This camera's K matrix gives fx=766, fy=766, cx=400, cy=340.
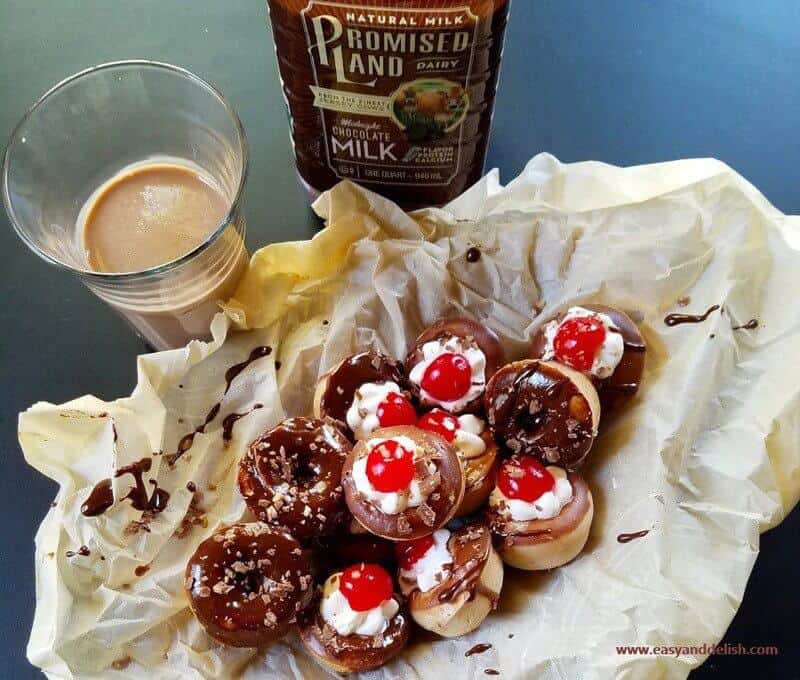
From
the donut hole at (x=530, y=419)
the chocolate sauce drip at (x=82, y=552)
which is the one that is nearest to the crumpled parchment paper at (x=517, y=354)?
the chocolate sauce drip at (x=82, y=552)

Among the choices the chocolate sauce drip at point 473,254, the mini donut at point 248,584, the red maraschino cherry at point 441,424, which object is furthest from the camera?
the chocolate sauce drip at point 473,254

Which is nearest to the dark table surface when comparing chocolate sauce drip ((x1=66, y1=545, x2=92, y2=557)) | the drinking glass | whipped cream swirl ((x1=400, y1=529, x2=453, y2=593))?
the drinking glass

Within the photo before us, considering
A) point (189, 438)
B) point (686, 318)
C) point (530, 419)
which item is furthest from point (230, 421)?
point (686, 318)

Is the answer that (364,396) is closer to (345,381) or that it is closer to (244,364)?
(345,381)

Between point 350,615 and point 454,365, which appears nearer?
point 350,615

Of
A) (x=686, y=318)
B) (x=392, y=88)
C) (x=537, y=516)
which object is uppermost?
(x=392, y=88)

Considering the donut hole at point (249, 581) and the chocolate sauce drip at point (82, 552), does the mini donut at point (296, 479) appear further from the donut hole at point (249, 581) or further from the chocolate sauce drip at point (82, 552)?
the chocolate sauce drip at point (82, 552)
